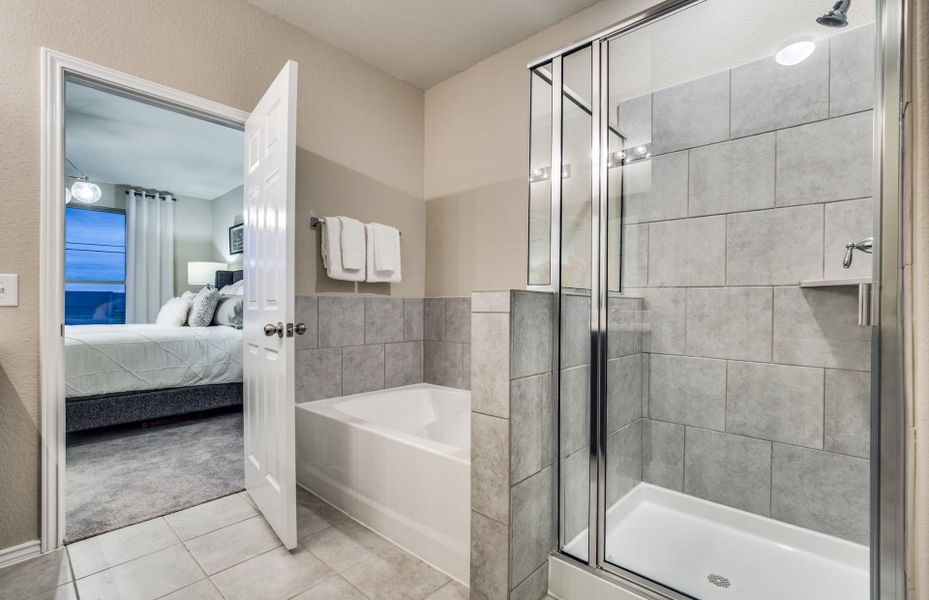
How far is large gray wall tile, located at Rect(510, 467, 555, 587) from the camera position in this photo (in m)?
1.37

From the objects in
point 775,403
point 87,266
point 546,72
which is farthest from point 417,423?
point 87,266

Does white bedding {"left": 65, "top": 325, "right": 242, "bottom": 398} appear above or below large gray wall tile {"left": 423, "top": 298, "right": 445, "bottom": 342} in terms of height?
below

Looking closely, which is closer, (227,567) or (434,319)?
(227,567)

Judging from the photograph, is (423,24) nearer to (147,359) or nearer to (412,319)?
(412,319)

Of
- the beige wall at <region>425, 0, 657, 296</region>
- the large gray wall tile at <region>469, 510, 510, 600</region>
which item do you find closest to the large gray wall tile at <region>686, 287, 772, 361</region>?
the large gray wall tile at <region>469, 510, 510, 600</region>

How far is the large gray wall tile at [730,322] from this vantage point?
4.90 feet

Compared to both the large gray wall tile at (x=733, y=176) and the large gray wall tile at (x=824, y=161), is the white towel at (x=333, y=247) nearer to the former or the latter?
the large gray wall tile at (x=733, y=176)

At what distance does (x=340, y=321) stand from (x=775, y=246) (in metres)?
2.17

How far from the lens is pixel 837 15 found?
1.31 meters

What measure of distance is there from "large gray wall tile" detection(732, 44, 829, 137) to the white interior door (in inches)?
66.4

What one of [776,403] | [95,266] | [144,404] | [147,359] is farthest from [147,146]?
[776,403]

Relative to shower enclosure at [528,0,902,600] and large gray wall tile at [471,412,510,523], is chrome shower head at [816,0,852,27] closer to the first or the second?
shower enclosure at [528,0,902,600]

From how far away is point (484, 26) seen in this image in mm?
2471

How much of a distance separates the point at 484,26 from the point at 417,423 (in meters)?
2.39
